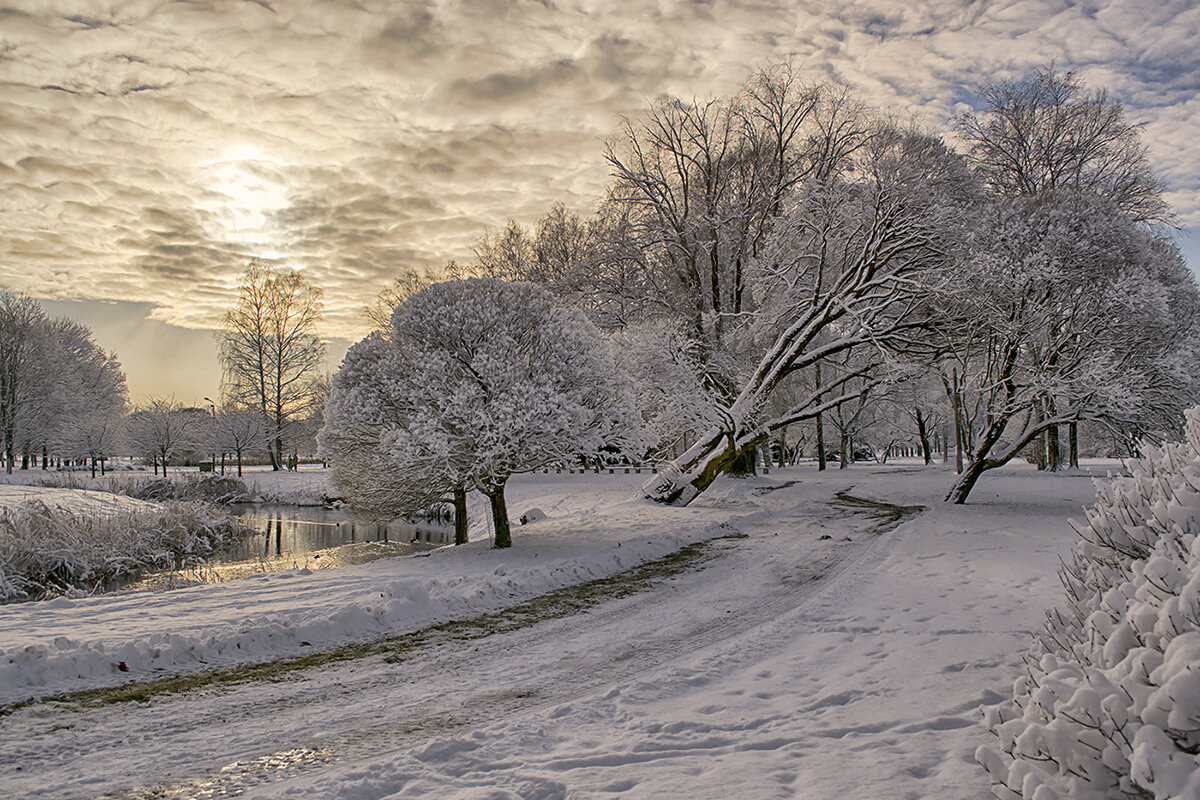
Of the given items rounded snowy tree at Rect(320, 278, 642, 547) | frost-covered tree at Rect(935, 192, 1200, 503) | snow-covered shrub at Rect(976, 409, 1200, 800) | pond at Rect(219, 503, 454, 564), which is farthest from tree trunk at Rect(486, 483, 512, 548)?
frost-covered tree at Rect(935, 192, 1200, 503)

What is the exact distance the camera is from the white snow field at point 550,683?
4.04 meters

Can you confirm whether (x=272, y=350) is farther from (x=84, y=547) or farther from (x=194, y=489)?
(x=84, y=547)

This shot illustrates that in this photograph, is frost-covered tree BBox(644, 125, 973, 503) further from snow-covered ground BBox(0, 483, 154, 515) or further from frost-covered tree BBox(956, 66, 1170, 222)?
snow-covered ground BBox(0, 483, 154, 515)

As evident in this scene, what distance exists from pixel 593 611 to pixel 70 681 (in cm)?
545

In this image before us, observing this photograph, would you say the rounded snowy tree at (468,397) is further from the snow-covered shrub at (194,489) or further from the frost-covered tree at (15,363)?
the frost-covered tree at (15,363)

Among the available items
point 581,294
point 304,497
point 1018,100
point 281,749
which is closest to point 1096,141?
point 1018,100

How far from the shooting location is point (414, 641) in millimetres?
7207

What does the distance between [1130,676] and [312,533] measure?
23.9 m

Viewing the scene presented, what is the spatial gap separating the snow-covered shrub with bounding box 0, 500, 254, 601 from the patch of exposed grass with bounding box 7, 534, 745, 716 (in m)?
6.61

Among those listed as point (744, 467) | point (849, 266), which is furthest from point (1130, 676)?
point (744, 467)

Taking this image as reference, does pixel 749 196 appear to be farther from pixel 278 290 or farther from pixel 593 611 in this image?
pixel 278 290

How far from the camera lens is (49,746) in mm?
4633

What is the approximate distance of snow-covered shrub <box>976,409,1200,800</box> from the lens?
220cm

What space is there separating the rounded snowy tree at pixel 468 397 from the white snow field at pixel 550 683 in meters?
1.87
